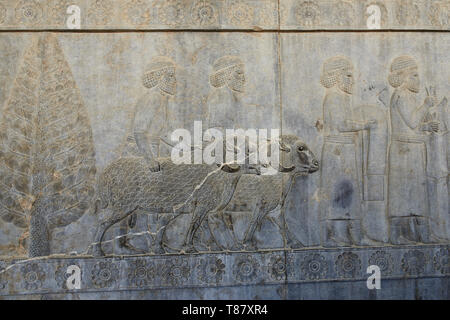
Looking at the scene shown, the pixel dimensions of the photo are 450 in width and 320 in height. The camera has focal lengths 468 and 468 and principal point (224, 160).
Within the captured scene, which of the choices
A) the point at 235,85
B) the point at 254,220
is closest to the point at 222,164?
the point at 254,220

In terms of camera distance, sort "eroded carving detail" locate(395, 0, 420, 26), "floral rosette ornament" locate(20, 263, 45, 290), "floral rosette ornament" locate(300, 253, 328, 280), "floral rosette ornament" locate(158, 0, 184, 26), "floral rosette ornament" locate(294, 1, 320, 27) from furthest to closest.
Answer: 1. "eroded carving detail" locate(395, 0, 420, 26)
2. "floral rosette ornament" locate(294, 1, 320, 27)
3. "floral rosette ornament" locate(158, 0, 184, 26)
4. "floral rosette ornament" locate(300, 253, 328, 280)
5. "floral rosette ornament" locate(20, 263, 45, 290)

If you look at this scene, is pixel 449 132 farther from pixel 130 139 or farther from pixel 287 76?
pixel 130 139

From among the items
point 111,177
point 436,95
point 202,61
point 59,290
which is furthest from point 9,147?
point 436,95

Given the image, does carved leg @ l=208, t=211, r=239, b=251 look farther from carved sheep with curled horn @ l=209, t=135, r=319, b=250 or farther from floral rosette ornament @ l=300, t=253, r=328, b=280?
floral rosette ornament @ l=300, t=253, r=328, b=280

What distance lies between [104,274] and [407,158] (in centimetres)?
364

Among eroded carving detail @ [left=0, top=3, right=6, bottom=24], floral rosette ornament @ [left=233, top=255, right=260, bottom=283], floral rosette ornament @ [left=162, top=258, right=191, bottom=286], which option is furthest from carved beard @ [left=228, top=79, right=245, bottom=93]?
eroded carving detail @ [left=0, top=3, right=6, bottom=24]

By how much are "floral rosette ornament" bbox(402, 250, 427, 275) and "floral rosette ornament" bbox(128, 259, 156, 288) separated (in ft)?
9.31

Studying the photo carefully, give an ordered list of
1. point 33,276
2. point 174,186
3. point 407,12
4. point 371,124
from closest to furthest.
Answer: point 33,276 → point 174,186 → point 371,124 → point 407,12

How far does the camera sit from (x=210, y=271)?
511cm

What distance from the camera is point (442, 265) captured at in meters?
5.34

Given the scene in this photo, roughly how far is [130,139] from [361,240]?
9.24 feet

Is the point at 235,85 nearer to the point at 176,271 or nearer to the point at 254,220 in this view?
the point at 254,220

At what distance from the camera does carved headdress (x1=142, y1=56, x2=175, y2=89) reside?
17.0 ft

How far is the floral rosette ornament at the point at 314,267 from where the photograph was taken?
5180 mm
